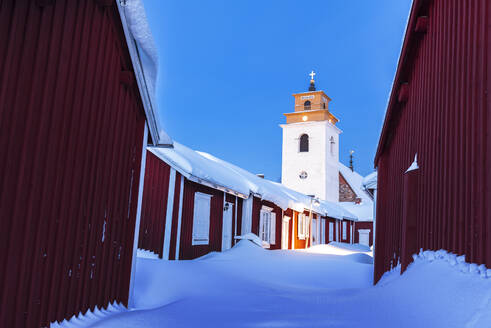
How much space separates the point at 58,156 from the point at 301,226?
68.2 feet

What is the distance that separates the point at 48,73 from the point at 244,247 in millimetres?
11154

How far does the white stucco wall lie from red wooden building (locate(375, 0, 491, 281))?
1281 inches

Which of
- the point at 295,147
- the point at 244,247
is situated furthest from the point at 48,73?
the point at 295,147

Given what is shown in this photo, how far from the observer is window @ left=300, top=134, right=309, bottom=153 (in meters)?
41.1

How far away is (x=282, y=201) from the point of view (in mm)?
18828

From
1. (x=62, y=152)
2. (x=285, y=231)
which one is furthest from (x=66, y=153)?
(x=285, y=231)

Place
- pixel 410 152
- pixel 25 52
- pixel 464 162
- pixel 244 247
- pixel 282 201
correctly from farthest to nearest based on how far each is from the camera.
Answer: pixel 282 201, pixel 244 247, pixel 410 152, pixel 464 162, pixel 25 52

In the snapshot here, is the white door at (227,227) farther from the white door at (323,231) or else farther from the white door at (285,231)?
the white door at (323,231)

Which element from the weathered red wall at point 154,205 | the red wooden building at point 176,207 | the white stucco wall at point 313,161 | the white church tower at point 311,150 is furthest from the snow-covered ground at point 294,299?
the white church tower at point 311,150

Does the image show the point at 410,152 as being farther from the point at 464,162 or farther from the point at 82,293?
the point at 82,293

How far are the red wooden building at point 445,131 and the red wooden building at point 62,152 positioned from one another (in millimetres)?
3153

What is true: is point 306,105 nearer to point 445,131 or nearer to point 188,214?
point 188,214

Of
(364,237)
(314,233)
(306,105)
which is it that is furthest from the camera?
(306,105)

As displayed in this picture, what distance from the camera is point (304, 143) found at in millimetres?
41469
